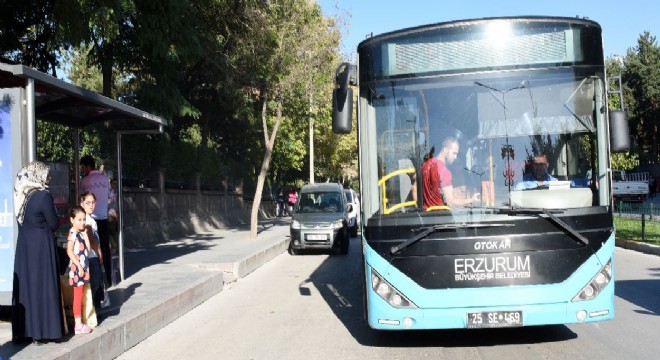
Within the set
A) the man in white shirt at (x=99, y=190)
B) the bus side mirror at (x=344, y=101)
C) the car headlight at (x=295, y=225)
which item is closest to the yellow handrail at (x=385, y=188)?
the bus side mirror at (x=344, y=101)

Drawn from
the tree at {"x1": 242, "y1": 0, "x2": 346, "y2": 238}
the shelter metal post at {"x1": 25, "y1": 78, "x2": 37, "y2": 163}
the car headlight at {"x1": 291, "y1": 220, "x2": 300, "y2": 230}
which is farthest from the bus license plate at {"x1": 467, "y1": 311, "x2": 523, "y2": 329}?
the tree at {"x1": 242, "y1": 0, "x2": 346, "y2": 238}

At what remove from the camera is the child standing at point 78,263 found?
6.71m

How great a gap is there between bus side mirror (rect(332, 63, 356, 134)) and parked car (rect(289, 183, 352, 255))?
1074cm

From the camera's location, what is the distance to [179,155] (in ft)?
78.6

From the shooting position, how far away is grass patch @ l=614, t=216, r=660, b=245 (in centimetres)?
1819

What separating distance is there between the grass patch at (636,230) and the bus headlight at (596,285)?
12.2 metres

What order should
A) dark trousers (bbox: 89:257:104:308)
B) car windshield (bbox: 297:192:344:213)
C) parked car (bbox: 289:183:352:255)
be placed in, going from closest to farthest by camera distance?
dark trousers (bbox: 89:257:104:308) < parked car (bbox: 289:183:352:255) < car windshield (bbox: 297:192:344:213)

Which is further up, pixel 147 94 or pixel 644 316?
pixel 147 94

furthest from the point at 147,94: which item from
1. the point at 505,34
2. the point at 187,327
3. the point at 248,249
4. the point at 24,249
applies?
the point at 505,34

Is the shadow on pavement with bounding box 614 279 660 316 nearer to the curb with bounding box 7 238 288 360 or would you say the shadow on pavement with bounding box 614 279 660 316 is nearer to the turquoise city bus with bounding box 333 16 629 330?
the turquoise city bus with bounding box 333 16 629 330

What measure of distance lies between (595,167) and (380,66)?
7.72 feet

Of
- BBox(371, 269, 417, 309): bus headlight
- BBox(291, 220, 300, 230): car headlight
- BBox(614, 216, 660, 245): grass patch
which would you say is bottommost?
BBox(614, 216, 660, 245): grass patch

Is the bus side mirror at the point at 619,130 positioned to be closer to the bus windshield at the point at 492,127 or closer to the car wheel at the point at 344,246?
Answer: the bus windshield at the point at 492,127

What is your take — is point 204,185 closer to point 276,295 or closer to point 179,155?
point 179,155
